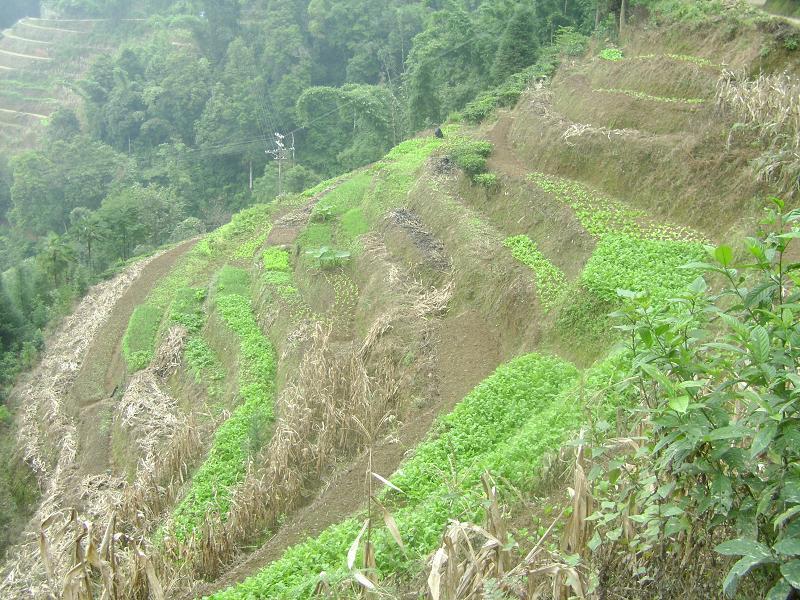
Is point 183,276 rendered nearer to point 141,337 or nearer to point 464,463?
point 141,337

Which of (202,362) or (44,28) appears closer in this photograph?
(202,362)

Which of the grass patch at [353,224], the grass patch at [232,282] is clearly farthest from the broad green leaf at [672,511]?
the grass patch at [232,282]

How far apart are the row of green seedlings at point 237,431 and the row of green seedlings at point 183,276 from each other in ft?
7.59

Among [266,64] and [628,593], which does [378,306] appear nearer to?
[628,593]

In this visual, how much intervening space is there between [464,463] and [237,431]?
16.3ft

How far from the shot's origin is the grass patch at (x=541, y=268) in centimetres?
1012

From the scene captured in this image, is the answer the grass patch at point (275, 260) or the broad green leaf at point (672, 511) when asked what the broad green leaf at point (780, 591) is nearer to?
the broad green leaf at point (672, 511)

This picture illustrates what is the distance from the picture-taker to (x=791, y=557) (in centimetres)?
266

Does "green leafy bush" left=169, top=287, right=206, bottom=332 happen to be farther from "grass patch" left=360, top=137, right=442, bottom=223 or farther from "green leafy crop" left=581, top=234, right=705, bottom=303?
"green leafy crop" left=581, top=234, right=705, bottom=303

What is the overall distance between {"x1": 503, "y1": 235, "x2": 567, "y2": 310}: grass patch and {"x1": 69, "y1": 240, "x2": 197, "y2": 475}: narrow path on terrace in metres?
9.39

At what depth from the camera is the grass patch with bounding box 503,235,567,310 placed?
399 inches

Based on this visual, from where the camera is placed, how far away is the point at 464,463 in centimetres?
746

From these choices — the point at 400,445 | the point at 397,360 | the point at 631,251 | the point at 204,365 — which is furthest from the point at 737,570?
the point at 204,365

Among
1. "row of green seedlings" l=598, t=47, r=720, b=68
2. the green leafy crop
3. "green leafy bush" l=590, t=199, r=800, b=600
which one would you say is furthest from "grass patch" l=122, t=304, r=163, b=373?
"green leafy bush" l=590, t=199, r=800, b=600
